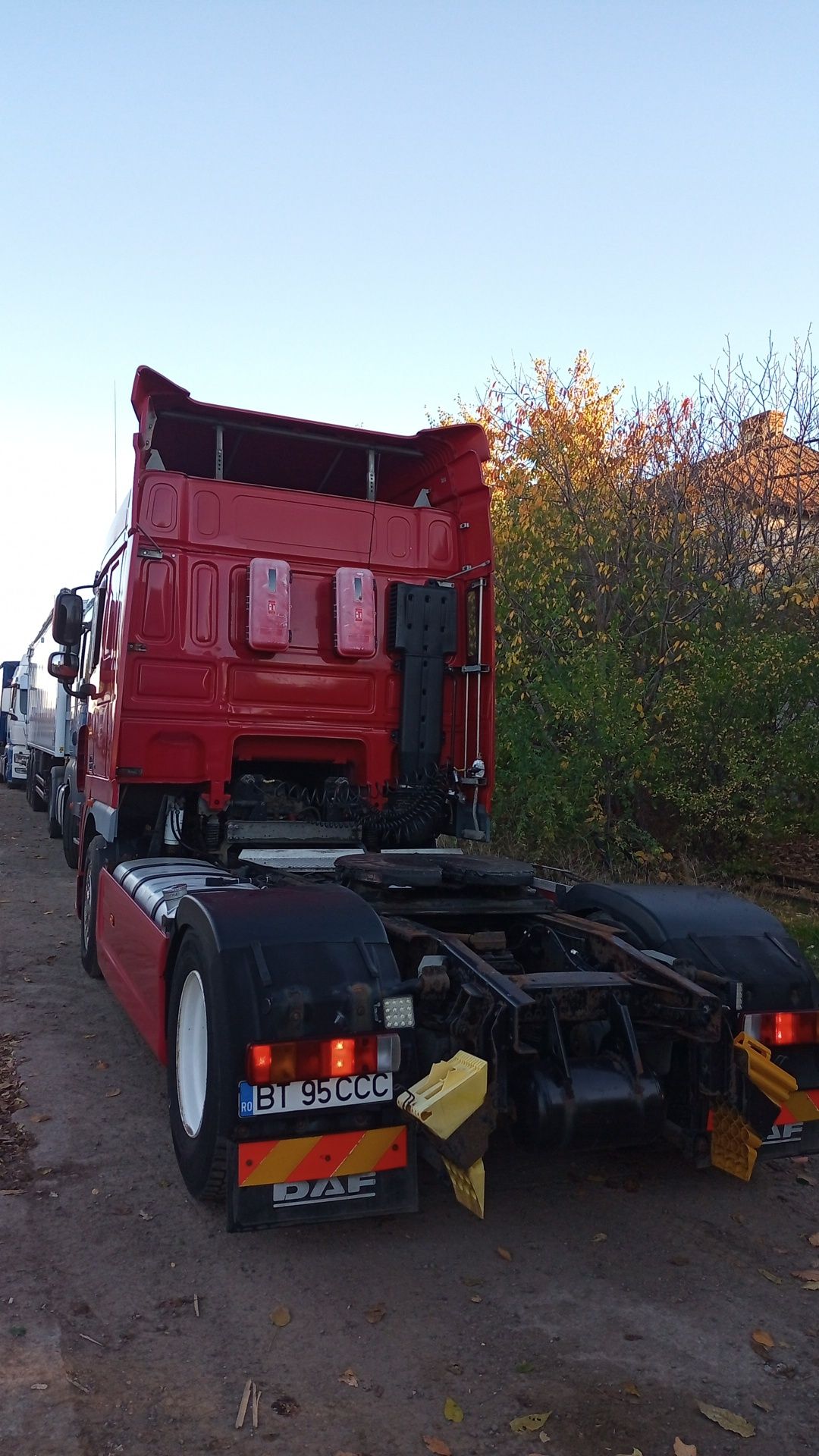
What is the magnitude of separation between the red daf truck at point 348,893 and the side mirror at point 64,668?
3 cm

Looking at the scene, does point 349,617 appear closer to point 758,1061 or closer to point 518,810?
point 758,1061

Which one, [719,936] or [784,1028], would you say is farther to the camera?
[719,936]

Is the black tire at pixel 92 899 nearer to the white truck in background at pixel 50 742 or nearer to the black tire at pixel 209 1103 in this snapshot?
the white truck in background at pixel 50 742

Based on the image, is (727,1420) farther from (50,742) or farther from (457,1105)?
(50,742)

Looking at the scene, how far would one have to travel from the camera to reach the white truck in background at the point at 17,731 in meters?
23.4

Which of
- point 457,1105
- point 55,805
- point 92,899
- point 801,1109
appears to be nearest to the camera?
point 457,1105

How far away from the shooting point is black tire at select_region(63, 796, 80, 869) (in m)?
11.9

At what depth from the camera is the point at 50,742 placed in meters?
17.1

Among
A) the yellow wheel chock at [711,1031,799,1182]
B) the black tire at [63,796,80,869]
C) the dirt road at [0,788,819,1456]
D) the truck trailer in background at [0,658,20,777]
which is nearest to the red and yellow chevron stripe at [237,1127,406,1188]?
the dirt road at [0,788,819,1456]

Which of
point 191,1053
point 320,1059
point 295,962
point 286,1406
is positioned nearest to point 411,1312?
point 286,1406

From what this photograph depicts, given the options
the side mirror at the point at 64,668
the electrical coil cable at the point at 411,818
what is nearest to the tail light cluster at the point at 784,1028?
the electrical coil cable at the point at 411,818

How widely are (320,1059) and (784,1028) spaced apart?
188 centimetres

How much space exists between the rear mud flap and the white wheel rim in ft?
1.60

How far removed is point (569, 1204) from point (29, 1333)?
2.06 meters
